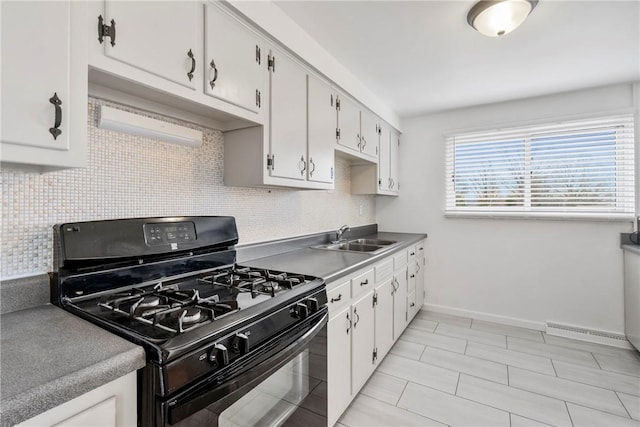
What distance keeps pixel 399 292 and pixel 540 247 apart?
1.62 meters

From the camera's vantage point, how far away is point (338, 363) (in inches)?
63.7

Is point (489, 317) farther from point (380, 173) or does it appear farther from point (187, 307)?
point (187, 307)

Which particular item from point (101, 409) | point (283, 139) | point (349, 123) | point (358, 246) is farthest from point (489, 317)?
point (101, 409)

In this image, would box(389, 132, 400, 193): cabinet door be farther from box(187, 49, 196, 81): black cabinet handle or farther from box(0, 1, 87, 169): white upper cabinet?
box(0, 1, 87, 169): white upper cabinet

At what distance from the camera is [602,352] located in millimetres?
2594

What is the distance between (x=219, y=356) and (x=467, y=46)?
7.71 ft

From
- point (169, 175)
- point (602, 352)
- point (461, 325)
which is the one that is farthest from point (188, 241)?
point (602, 352)

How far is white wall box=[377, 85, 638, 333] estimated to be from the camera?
9.17ft

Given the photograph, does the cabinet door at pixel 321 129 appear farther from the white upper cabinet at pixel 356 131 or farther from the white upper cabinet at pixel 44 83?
the white upper cabinet at pixel 44 83

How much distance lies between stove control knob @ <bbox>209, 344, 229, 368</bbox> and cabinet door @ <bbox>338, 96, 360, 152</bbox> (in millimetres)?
1816

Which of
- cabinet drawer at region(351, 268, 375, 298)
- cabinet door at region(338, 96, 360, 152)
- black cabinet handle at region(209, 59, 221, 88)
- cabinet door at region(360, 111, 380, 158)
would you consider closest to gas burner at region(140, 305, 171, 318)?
black cabinet handle at region(209, 59, 221, 88)

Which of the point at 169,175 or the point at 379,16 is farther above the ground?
the point at 379,16

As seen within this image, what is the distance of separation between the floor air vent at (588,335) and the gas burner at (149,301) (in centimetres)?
351

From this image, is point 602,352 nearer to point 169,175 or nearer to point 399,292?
point 399,292
